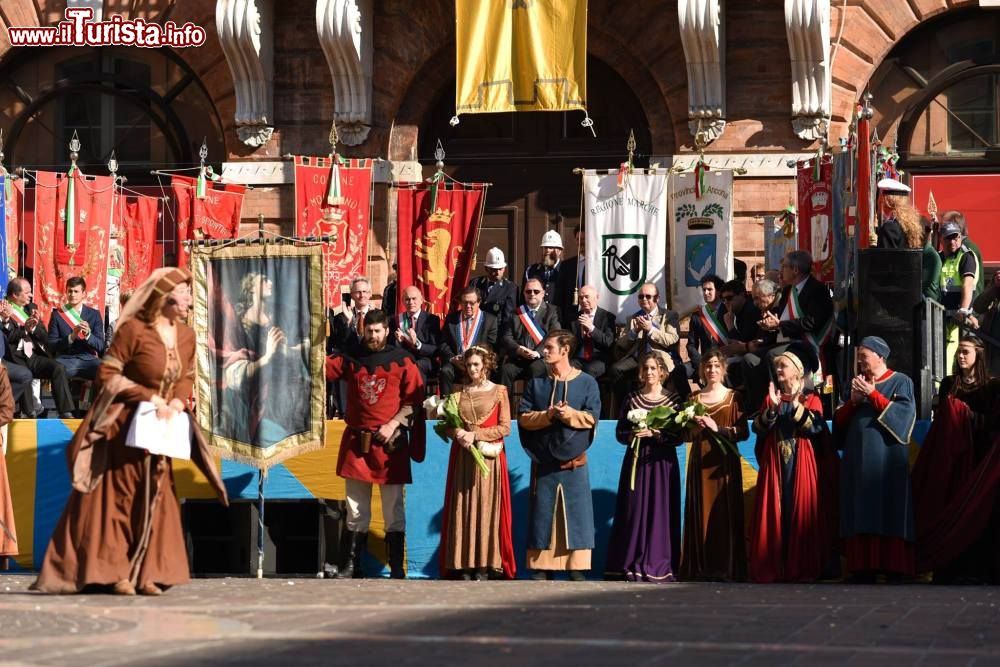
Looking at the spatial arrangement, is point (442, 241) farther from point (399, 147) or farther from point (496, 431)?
point (496, 431)

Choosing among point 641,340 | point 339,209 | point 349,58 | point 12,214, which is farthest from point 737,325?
point 12,214

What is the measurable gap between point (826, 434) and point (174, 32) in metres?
10.7

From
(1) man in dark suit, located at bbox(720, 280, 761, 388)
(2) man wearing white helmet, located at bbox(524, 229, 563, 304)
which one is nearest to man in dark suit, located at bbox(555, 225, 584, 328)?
(2) man wearing white helmet, located at bbox(524, 229, 563, 304)

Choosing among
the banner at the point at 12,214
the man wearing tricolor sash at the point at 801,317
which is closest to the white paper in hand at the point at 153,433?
the man wearing tricolor sash at the point at 801,317

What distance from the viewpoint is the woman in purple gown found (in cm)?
1344

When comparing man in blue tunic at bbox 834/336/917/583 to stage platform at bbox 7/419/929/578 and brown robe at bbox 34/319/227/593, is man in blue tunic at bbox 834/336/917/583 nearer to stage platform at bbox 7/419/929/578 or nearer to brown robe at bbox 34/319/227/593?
stage platform at bbox 7/419/929/578

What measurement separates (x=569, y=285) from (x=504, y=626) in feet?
28.5

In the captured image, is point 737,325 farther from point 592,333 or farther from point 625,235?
point 625,235

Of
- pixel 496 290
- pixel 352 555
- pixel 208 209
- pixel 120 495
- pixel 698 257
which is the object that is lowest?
pixel 352 555

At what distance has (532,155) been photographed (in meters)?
21.6

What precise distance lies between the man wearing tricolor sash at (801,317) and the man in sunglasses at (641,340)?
1275 mm

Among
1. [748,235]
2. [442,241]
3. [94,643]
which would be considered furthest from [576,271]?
[94,643]

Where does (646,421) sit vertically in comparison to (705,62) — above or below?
below

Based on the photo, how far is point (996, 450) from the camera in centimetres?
1295
